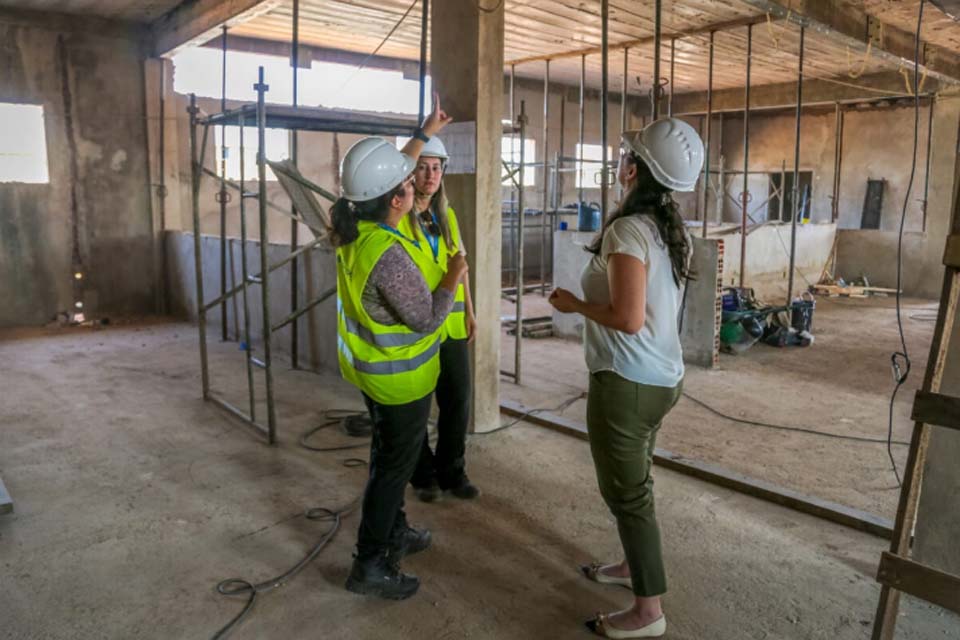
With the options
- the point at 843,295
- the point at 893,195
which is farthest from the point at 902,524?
the point at 893,195

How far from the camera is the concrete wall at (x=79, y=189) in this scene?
7.85m

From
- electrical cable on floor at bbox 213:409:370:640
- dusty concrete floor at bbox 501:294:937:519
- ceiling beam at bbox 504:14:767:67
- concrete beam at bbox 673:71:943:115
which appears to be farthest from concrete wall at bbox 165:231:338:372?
concrete beam at bbox 673:71:943:115

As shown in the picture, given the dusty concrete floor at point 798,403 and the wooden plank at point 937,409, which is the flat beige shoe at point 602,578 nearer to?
the wooden plank at point 937,409

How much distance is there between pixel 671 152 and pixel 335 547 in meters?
2.00

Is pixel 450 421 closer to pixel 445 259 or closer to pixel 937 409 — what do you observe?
pixel 445 259

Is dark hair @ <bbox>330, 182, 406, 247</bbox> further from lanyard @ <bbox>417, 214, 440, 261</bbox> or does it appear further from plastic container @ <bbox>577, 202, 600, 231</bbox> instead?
plastic container @ <bbox>577, 202, 600, 231</bbox>

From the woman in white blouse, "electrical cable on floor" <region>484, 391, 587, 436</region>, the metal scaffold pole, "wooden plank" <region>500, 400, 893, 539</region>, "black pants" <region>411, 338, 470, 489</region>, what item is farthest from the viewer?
"electrical cable on floor" <region>484, 391, 587, 436</region>

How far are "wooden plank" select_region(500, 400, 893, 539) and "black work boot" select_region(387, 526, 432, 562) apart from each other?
1481 millimetres

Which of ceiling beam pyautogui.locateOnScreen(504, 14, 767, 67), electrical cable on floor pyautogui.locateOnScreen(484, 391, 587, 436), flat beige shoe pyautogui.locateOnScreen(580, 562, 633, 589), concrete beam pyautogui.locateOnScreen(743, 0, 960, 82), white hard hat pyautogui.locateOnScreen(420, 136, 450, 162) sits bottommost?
flat beige shoe pyautogui.locateOnScreen(580, 562, 633, 589)

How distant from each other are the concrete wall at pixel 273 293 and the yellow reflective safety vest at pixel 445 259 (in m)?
2.49

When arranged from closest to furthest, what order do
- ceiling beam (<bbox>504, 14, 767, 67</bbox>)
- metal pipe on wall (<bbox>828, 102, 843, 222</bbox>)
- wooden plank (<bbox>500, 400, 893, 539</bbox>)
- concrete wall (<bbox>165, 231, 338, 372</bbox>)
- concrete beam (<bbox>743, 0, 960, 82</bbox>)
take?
wooden plank (<bbox>500, 400, 893, 539</bbox>), concrete wall (<bbox>165, 231, 338, 372</bbox>), concrete beam (<bbox>743, 0, 960, 82</bbox>), ceiling beam (<bbox>504, 14, 767, 67</bbox>), metal pipe on wall (<bbox>828, 102, 843, 222</bbox>)

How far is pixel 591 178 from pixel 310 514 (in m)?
12.0

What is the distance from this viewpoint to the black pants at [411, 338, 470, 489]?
327 cm

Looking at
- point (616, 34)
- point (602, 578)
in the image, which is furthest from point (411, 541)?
point (616, 34)
